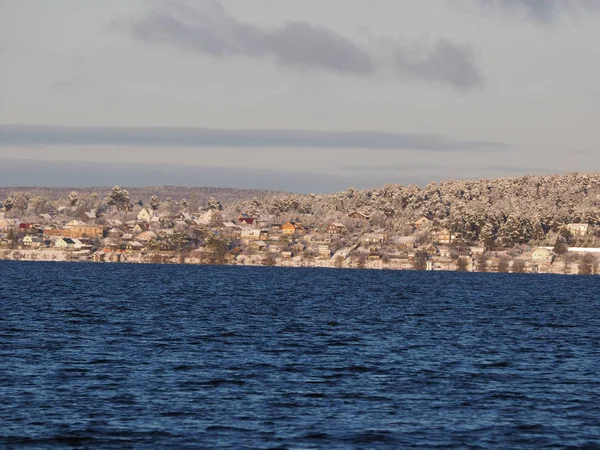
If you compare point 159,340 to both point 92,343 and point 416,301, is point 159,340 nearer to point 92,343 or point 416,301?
point 92,343

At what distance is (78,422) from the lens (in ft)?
123

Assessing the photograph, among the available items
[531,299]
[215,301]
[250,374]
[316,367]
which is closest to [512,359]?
[316,367]

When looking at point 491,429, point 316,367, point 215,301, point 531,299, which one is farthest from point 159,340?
point 531,299

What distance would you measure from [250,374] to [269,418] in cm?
1054

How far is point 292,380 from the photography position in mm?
47812

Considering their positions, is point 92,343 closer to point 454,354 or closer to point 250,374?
point 250,374

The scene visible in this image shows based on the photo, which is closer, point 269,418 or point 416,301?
point 269,418

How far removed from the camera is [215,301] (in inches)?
4375

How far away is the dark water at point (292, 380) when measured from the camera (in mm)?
36438

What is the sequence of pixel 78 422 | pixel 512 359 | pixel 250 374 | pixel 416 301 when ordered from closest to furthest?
pixel 78 422 → pixel 250 374 → pixel 512 359 → pixel 416 301

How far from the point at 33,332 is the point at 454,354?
2755cm

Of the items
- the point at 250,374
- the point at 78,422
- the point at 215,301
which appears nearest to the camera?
the point at 78,422

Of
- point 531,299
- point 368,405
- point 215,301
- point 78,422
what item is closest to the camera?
point 78,422

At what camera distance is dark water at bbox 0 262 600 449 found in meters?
36.4
